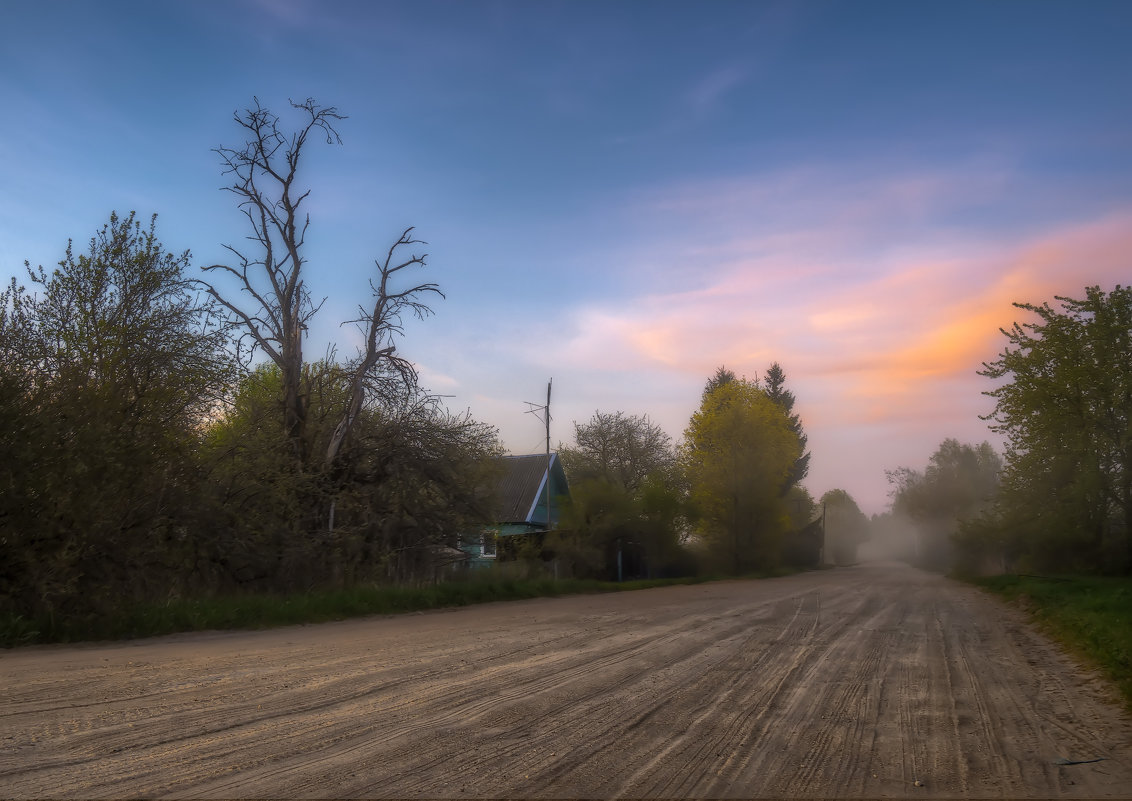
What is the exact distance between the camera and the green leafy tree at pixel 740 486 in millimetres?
37281

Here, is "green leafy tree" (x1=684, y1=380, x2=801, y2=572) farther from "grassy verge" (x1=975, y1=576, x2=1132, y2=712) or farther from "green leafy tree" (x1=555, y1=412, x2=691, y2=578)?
"grassy verge" (x1=975, y1=576, x2=1132, y2=712)

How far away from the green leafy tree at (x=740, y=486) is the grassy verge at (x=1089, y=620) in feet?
60.0

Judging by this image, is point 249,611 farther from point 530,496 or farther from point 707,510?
point 707,510

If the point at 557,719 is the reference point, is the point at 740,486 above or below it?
above

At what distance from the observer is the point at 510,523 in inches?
1332

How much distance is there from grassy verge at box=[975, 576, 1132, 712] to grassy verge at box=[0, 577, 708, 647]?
10898 millimetres

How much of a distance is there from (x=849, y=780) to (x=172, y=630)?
9.72m

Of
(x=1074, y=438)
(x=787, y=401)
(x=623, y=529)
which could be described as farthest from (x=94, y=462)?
(x=787, y=401)

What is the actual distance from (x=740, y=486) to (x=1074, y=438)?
1493 cm

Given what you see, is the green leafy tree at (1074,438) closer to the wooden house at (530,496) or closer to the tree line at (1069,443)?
the tree line at (1069,443)

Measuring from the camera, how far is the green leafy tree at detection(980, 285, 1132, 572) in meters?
25.1

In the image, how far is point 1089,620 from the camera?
10438mm

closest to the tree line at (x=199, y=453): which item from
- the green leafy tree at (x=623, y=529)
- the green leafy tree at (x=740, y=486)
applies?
the green leafy tree at (x=623, y=529)

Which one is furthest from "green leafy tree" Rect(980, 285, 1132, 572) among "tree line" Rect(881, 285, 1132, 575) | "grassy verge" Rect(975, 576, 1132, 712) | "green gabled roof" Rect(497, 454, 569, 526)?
"green gabled roof" Rect(497, 454, 569, 526)
